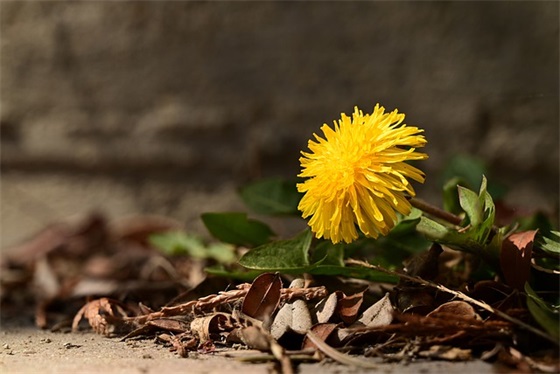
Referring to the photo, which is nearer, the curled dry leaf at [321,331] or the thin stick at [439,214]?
the curled dry leaf at [321,331]

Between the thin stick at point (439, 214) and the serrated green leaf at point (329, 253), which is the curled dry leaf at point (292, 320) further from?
the thin stick at point (439, 214)

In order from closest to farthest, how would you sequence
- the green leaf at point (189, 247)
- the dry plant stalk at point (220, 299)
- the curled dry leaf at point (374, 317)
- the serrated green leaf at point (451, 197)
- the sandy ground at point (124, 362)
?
the sandy ground at point (124, 362)
the curled dry leaf at point (374, 317)
the dry plant stalk at point (220, 299)
the serrated green leaf at point (451, 197)
the green leaf at point (189, 247)

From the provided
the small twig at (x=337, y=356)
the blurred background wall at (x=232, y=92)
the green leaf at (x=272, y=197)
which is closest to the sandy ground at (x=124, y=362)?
the small twig at (x=337, y=356)

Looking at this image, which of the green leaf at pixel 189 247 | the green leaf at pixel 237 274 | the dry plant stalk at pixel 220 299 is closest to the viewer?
the dry plant stalk at pixel 220 299

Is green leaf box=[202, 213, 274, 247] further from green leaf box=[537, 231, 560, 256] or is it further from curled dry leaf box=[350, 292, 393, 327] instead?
green leaf box=[537, 231, 560, 256]

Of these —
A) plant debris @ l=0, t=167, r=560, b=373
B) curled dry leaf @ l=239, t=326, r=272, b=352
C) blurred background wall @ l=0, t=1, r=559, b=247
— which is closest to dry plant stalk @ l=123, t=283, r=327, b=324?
plant debris @ l=0, t=167, r=560, b=373

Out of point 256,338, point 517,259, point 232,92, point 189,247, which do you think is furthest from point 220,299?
point 232,92

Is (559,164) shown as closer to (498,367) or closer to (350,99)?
(350,99)
